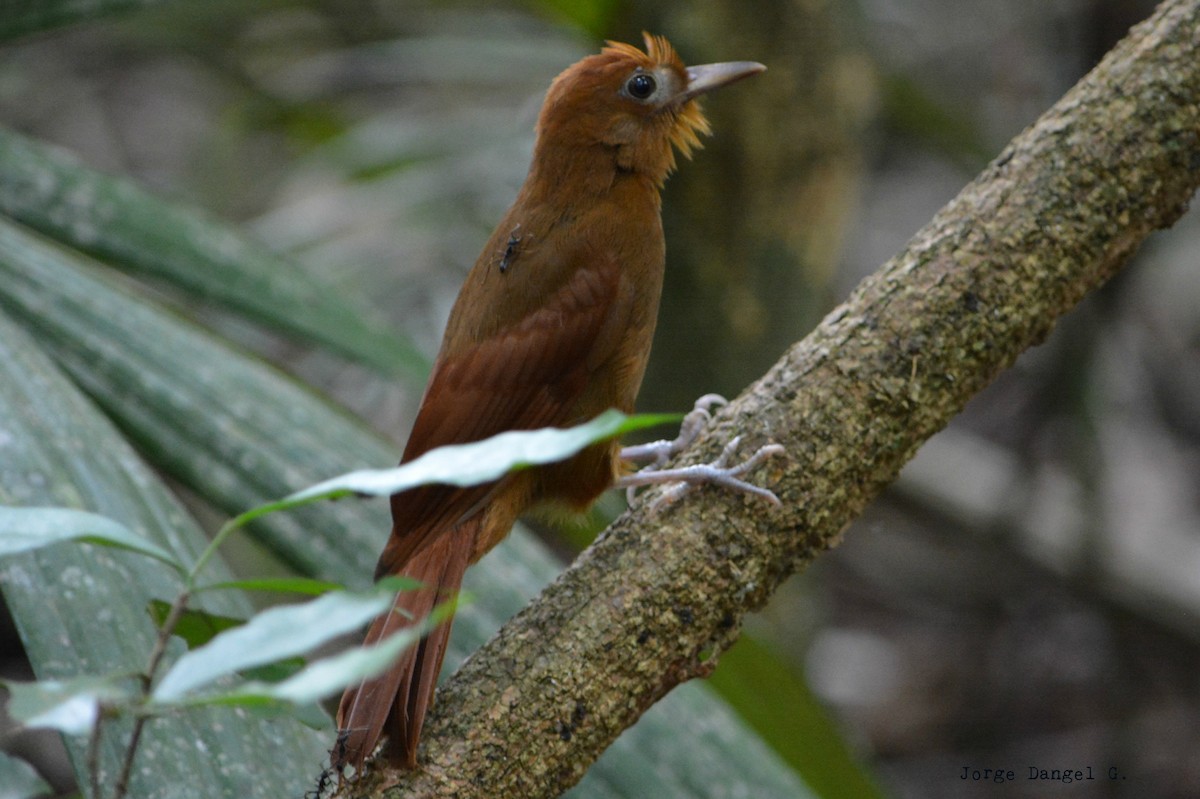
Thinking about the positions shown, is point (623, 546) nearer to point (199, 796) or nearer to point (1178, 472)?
point (199, 796)

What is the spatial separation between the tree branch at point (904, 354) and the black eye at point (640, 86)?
924 mm

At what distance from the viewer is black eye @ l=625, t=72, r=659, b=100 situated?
2.47 metres

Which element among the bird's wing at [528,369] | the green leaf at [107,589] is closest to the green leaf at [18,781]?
the green leaf at [107,589]

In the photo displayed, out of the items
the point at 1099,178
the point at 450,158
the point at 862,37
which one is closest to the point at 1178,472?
the point at 862,37

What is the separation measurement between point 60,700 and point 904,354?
118cm

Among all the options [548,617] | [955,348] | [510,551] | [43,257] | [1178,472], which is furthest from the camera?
[1178,472]

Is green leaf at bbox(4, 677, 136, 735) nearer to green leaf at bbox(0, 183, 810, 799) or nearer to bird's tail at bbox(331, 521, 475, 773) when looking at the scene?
bird's tail at bbox(331, 521, 475, 773)

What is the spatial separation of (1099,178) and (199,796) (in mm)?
1403

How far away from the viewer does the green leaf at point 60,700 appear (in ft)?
2.62

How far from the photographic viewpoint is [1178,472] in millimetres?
5254

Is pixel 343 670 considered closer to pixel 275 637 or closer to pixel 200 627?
pixel 275 637

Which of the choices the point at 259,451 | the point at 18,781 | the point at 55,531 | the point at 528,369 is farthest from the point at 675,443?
the point at 55,531

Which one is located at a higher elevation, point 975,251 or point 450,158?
point 450,158

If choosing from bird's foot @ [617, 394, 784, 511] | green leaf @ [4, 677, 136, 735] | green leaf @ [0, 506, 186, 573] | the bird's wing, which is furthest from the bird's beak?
green leaf @ [4, 677, 136, 735]
